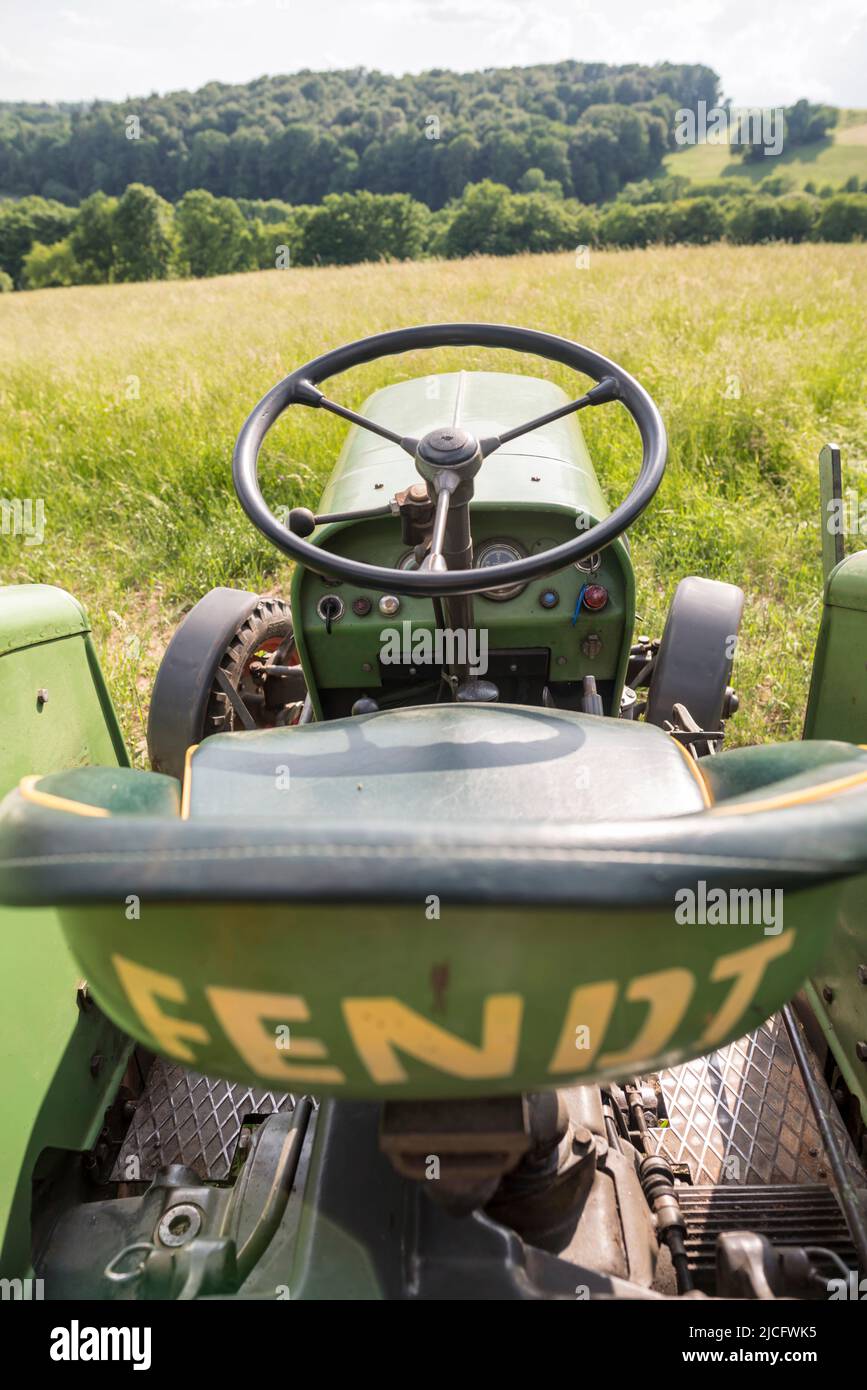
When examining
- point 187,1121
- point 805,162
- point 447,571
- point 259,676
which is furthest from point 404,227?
point 187,1121

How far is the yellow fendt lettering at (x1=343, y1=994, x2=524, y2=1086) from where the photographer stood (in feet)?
2.89

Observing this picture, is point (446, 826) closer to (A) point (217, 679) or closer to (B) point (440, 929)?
(B) point (440, 929)

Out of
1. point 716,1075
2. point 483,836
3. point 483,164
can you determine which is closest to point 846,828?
point 483,836

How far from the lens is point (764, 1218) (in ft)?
A: 5.25

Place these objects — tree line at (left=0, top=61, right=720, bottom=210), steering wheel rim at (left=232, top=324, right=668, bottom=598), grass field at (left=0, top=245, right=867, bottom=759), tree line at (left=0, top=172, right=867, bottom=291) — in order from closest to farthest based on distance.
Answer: steering wheel rim at (left=232, top=324, right=668, bottom=598) → grass field at (left=0, top=245, right=867, bottom=759) → tree line at (left=0, top=172, right=867, bottom=291) → tree line at (left=0, top=61, right=720, bottom=210)

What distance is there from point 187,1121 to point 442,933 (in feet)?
4.53

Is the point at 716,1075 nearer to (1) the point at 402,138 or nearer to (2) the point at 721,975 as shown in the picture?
(2) the point at 721,975

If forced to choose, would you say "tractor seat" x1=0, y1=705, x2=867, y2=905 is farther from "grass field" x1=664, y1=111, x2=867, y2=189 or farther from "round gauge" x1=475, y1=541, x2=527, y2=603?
"grass field" x1=664, y1=111, x2=867, y2=189

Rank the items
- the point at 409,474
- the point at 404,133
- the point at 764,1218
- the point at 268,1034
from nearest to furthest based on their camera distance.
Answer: the point at 268,1034
the point at 764,1218
the point at 409,474
the point at 404,133

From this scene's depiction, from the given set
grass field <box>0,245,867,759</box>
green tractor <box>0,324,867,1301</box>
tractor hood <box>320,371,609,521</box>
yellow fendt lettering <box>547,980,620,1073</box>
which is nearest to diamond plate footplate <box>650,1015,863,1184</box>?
green tractor <box>0,324,867,1301</box>

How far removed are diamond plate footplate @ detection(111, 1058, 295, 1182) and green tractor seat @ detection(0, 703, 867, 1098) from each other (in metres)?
0.98

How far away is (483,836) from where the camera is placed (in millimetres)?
796

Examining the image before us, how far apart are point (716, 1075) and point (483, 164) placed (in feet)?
132

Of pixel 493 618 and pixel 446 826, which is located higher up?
pixel 446 826
